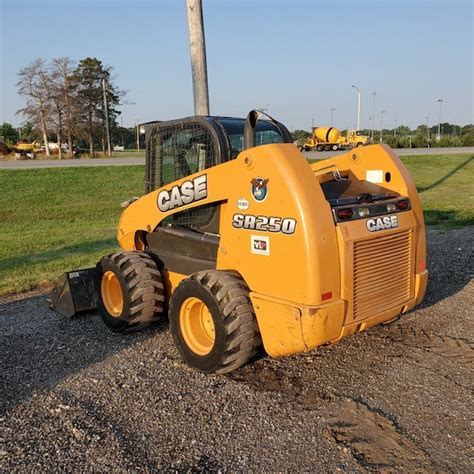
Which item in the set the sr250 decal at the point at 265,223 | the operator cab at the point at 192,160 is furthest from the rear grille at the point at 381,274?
the operator cab at the point at 192,160

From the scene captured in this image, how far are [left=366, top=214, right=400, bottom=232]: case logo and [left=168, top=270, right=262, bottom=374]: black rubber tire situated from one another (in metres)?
1.05

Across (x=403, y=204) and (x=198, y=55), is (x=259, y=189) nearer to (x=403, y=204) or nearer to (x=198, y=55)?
(x=403, y=204)

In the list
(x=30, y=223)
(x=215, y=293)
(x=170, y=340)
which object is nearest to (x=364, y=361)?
(x=215, y=293)

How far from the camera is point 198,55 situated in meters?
8.76

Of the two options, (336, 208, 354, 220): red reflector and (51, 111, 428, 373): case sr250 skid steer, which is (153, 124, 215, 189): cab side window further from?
(336, 208, 354, 220): red reflector

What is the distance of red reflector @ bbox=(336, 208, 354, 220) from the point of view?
3912mm

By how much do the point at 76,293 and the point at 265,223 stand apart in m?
2.72

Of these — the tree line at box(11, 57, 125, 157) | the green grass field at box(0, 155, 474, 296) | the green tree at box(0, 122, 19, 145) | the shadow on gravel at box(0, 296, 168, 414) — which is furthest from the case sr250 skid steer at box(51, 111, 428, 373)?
the green tree at box(0, 122, 19, 145)

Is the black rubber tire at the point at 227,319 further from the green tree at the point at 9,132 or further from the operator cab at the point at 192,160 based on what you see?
the green tree at the point at 9,132

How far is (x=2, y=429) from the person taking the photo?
3.58 metres

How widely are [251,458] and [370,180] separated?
267cm

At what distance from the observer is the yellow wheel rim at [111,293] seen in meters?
5.49

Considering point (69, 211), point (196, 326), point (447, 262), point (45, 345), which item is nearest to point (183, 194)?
point (196, 326)

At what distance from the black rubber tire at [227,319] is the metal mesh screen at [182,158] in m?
0.76
